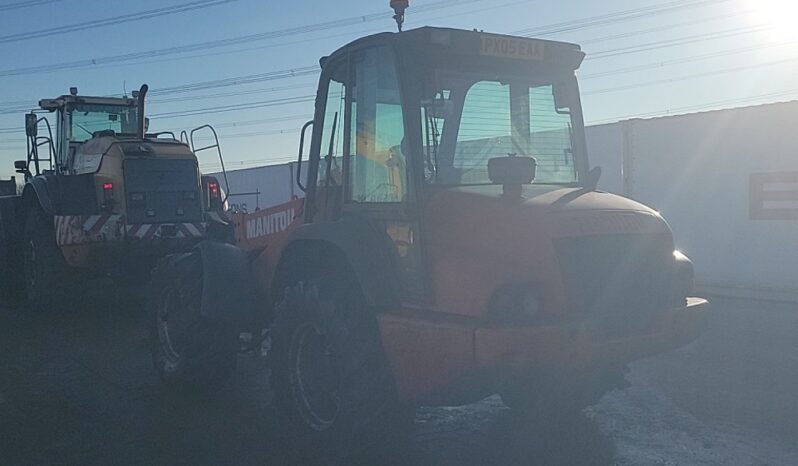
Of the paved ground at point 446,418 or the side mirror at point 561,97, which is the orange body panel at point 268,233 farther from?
the side mirror at point 561,97

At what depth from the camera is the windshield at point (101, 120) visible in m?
11.8

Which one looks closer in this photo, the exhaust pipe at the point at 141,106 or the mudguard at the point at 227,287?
the mudguard at the point at 227,287

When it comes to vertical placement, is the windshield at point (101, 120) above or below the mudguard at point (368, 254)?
above

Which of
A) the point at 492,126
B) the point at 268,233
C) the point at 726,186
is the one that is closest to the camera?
the point at 492,126

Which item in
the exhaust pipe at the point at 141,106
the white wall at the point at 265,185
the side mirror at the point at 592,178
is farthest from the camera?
the white wall at the point at 265,185

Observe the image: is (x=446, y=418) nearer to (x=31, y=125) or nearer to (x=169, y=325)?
(x=169, y=325)

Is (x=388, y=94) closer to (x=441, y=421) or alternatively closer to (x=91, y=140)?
(x=441, y=421)

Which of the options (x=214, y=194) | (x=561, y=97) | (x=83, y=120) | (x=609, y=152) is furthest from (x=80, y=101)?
(x=561, y=97)

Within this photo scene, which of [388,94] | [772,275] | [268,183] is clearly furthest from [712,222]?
[268,183]

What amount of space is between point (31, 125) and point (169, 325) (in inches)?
229

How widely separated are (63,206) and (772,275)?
8.94m

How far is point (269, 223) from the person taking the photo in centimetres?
630

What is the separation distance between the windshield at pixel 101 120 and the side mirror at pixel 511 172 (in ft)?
27.6

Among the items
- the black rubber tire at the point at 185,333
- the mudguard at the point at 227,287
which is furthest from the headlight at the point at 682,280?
the black rubber tire at the point at 185,333
